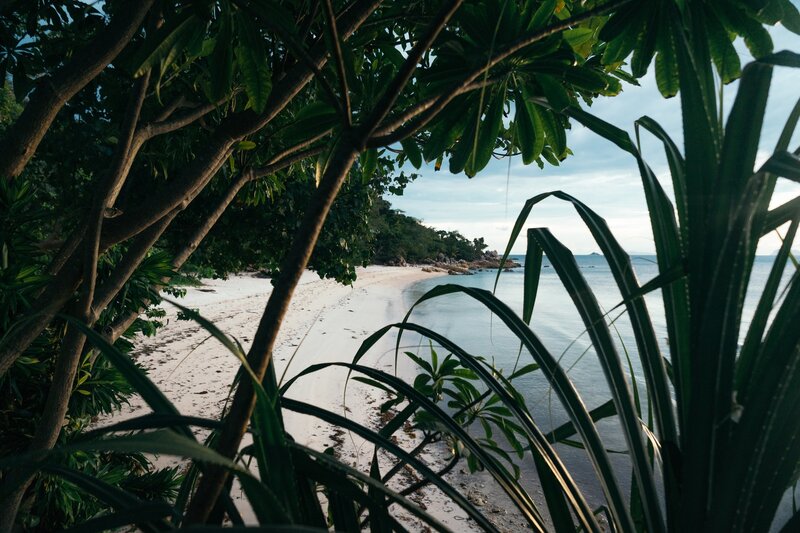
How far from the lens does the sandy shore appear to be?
3295 millimetres

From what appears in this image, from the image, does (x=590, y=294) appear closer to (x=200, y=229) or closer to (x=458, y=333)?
(x=200, y=229)

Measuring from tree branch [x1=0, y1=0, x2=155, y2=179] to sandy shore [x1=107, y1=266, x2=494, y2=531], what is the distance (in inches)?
27.6

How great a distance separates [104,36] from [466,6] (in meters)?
0.84

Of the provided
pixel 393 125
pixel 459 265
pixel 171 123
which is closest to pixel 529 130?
pixel 393 125

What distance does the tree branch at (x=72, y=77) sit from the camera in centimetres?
93

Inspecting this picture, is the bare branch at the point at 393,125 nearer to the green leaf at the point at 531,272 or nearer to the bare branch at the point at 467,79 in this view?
the bare branch at the point at 467,79

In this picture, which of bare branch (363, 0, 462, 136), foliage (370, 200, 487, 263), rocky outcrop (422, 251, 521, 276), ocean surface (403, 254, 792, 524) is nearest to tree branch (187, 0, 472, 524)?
bare branch (363, 0, 462, 136)

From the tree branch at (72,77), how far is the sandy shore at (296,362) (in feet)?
2.30

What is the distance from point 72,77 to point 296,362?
5419mm

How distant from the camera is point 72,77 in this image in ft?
3.15

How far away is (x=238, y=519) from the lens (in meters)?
0.51

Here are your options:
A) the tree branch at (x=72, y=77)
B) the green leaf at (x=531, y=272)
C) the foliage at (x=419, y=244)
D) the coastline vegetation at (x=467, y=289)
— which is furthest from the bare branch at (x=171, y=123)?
the foliage at (x=419, y=244)

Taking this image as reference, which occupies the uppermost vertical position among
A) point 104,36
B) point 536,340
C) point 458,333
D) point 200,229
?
point 104,36

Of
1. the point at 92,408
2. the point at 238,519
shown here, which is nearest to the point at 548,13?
the point at 238,519
